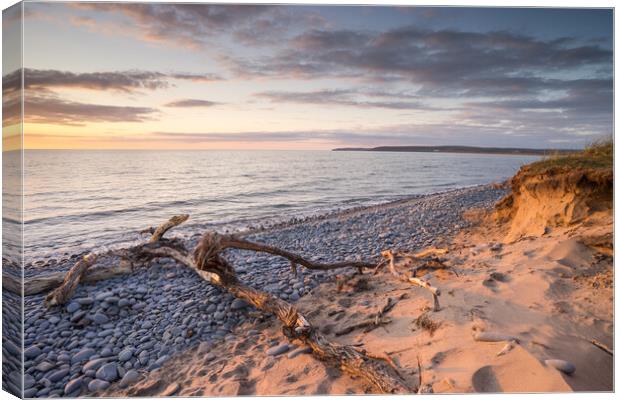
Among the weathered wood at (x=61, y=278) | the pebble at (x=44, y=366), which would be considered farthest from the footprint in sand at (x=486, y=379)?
the weathered wood at (x=61, y=278)

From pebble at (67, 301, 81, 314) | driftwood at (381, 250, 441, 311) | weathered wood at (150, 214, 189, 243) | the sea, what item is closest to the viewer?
driftwood at (381, 250, 441, 311)

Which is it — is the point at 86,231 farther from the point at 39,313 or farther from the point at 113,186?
the point at 39,313

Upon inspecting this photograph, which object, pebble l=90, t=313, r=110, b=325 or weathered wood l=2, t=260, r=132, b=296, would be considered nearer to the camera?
pebble l=90, t=313, r=110, b=325

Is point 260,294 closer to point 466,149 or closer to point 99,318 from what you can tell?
point 99,318

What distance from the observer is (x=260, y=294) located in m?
4.27

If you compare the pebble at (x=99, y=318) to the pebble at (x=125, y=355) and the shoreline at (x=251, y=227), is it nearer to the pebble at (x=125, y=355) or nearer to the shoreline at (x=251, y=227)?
the pebble at (x=125, y=355)

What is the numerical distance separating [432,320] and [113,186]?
9.25 meters

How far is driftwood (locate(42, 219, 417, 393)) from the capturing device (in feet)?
9.56

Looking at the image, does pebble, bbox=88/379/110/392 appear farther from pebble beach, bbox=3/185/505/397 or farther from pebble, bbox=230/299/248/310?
pebble, bbox=230/299/248/310

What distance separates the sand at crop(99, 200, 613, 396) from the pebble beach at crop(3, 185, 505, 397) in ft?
0.87

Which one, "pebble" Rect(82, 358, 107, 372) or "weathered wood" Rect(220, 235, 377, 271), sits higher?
"weathered wood" Rect(220, 235, 377, 271)

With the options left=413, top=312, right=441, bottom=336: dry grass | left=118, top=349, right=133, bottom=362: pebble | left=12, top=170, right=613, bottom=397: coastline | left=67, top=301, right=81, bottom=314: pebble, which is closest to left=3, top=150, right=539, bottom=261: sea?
left=67, top=301, right=81, bottom=314: pebble

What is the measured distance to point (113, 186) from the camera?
9.96 metres

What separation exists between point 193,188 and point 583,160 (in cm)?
1026
